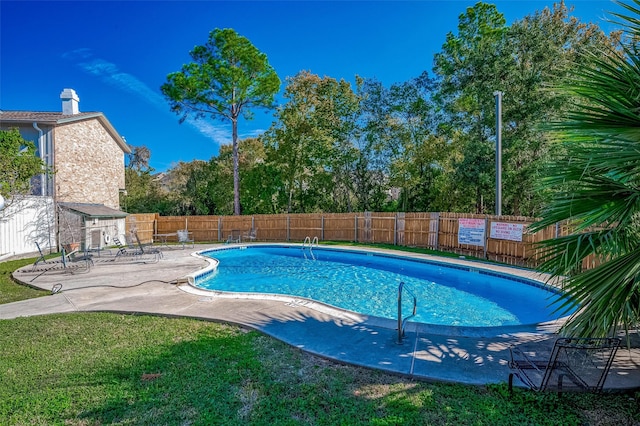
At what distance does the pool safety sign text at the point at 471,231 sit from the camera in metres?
12.3

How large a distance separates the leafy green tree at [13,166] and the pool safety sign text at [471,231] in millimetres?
16923

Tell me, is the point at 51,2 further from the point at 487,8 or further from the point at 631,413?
the point at 487,8

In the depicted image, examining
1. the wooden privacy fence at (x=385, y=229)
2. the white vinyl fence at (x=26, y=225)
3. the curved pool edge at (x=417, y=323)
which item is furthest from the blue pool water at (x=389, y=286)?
the white vinyl fence at (x=26, y=225)

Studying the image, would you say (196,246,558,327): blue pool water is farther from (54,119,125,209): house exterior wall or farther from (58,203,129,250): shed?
(54,119,125,209): house exterior wall

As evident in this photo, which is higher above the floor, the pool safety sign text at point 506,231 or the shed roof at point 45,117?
the shed roof at point 45,117

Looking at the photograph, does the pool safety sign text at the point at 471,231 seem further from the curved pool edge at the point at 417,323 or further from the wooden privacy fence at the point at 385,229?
the curved pool edge at the point at 417,323

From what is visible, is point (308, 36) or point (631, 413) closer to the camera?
point (631, 413)

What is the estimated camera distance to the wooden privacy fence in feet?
36.5

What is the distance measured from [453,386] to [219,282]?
26.7ft

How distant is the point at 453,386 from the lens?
3.33 metres

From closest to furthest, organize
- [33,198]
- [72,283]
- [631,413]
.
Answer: [631,413]
[72,283]
[33,198]

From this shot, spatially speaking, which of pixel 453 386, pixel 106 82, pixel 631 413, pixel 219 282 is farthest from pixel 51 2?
pixel 631 413

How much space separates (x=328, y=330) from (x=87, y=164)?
1709 cm

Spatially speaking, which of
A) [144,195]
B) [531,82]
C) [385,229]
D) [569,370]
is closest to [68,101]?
[144,195]
